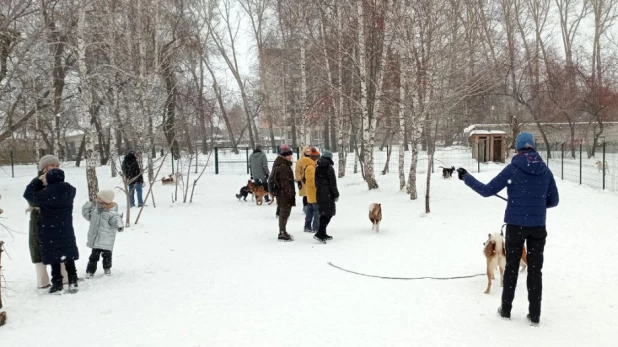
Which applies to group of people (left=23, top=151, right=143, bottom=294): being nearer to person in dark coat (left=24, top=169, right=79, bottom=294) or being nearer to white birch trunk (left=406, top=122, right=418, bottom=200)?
person in dark coat (left=24, top=169, right=79, bottom=294)

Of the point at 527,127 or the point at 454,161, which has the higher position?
the point at 527,127

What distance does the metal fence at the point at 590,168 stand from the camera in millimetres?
13473

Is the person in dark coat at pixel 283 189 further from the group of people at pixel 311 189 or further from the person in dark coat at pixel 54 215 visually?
the person in dark coat at pixel 54 215

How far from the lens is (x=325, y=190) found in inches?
300

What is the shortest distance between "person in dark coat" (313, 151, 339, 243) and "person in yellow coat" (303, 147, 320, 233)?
327 millimetres

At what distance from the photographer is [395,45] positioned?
13.2m

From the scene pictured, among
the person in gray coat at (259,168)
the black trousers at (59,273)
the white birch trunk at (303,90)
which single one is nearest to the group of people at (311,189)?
the black trousers at (59,273)

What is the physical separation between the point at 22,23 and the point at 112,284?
347 inches

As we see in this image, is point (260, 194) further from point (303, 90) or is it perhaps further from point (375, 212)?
point (303, 90)

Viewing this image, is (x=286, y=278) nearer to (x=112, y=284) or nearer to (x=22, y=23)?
(x=112, y=284)

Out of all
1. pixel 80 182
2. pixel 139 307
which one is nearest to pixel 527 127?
pixel 80 182

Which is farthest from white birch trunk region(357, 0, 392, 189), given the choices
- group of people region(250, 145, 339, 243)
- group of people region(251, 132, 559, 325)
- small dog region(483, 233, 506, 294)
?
group of people region(251, 132, 559, 325)

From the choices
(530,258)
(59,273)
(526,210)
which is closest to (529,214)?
(526,210)

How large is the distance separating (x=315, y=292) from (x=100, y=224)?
9.12 ft
